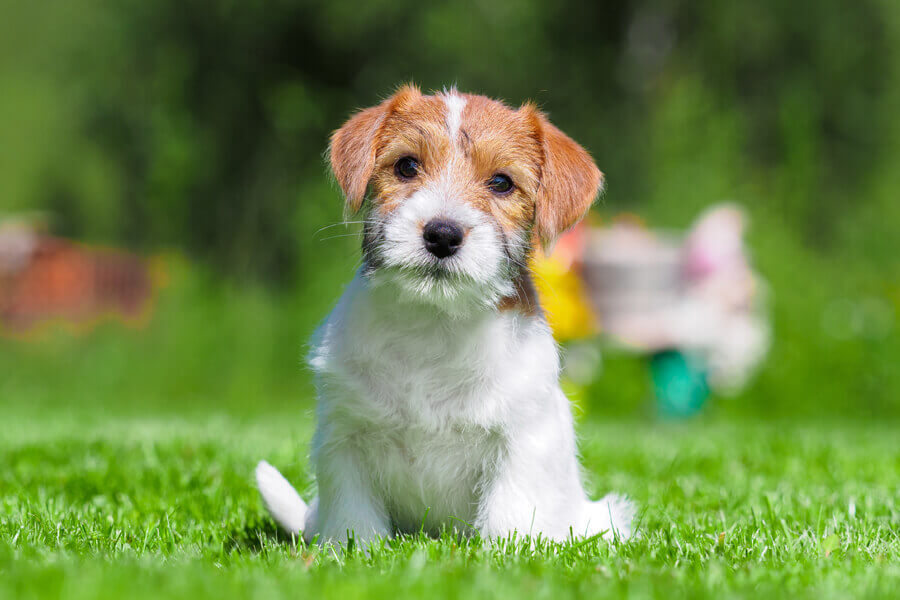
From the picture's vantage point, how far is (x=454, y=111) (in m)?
3.60

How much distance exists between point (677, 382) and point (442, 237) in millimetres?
8763

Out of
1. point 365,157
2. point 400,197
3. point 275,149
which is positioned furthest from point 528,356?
point 275,149

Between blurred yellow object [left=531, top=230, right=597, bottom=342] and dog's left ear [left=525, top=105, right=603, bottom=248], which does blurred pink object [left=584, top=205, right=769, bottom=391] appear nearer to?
blurred yellow object [left=531, top=230, right=597, bottom=342]

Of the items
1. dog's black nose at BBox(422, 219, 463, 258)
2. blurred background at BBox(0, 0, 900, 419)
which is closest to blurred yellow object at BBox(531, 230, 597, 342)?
blurred background at BBox(0, 0, 900, 419)

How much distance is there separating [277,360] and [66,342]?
10.4 ft

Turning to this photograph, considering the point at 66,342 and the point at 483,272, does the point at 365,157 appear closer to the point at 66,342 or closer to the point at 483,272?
the point at 483,272

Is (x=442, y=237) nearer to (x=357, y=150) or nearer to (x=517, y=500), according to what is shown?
(x=357, y=150)

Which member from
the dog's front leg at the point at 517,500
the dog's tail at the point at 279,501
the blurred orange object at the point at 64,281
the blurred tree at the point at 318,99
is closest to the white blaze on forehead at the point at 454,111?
the dog's front leg at the point at 517,500

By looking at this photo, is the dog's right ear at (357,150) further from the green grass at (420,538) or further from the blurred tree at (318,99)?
the blurred tree at (318,99)

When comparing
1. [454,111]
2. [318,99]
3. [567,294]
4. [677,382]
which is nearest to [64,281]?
[318,99]

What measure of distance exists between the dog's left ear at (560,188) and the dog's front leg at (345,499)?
→ 3.73 ft

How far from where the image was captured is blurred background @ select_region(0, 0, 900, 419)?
44.8 ft

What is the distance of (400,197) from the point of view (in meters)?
3.49

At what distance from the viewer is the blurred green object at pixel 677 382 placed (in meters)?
11.3
